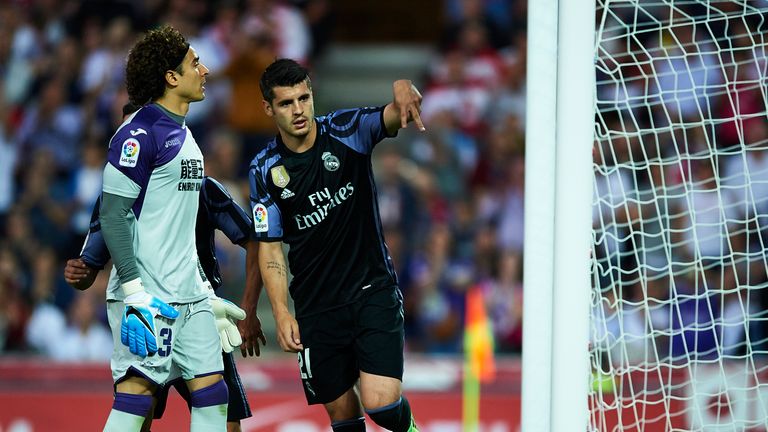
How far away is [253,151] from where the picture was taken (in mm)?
9445

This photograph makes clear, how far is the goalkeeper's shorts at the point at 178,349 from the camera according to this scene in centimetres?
404

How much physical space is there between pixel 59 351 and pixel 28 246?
1.06m

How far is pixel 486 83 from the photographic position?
1008 centimetres

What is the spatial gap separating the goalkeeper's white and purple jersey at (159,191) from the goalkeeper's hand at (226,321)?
18 centimetres

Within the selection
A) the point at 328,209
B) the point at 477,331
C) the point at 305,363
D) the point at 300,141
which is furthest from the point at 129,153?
the point at 477,331

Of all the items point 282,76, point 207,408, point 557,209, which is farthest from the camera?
point 282,76

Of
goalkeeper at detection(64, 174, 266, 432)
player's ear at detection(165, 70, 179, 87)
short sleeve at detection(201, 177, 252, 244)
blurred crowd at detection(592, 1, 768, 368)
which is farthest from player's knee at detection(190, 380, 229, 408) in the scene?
blurred crowd at detection(592, 1, 768, 368)

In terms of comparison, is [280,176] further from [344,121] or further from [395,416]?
[395,416]

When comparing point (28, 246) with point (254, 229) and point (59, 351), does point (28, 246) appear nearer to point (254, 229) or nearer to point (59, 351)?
point (59, 351)

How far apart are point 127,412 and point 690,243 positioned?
4.73m

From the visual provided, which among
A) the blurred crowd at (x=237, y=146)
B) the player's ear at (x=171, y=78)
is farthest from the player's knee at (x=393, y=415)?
the blurred crowd at (x=237, y=146)

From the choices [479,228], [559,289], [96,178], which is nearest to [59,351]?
[96,178]

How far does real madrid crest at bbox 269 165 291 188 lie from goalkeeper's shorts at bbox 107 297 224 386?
561mm

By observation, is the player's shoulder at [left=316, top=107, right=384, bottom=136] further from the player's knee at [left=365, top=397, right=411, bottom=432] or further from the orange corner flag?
the orange corner flag
